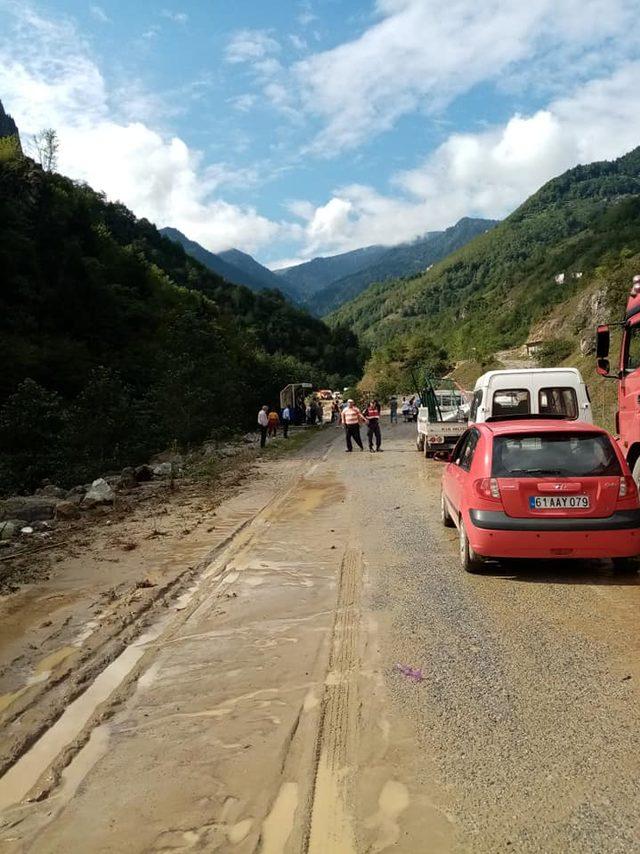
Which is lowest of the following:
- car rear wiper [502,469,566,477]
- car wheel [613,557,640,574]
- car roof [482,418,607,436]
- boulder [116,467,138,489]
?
boulder [116,467,138,489]

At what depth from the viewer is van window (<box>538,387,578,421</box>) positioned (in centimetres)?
1176

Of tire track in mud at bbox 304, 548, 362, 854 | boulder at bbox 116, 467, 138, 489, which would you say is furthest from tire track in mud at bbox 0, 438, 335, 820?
boulder at bbox 116, 467, 138, 489

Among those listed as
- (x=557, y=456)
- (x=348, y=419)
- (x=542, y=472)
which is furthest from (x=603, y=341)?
(x=348, y=419)

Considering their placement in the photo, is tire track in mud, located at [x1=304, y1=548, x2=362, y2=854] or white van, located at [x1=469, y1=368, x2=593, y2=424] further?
white van, located at [x1=469, y1=368, x2=593, y2=424]

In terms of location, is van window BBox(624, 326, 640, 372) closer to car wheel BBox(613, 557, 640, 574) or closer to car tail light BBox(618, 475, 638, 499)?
car tail light BBox(618, 475, 638, 499)

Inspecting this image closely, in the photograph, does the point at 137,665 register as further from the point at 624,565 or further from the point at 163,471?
the point at 163,471

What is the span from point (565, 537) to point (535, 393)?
250 inches

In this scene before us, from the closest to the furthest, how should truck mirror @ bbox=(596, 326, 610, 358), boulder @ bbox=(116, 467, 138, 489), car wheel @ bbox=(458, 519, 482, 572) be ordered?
car wheel @ bbox=(458, 519, 482, 572), truck mirror @ bbox=(596, 326, 610, 358), boulder @ bbox=(116, 467, 138, 489)

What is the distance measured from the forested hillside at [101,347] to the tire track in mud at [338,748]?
1658 centimetres

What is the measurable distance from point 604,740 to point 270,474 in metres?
13.7

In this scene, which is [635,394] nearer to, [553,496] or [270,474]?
[553,496]

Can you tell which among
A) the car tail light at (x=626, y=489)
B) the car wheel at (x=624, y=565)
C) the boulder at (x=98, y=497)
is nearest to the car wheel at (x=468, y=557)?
the car wheel at (x=624, y=565)

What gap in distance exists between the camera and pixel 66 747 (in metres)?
3.54

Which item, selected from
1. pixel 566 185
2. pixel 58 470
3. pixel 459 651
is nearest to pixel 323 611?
pixel 459 651
